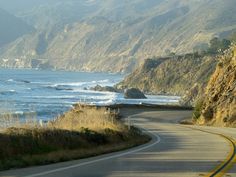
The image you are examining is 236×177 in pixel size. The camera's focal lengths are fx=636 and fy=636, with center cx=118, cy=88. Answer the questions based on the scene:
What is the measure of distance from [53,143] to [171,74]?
458 ft

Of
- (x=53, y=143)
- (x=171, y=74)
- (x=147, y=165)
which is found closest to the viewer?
(x=147, y=165)

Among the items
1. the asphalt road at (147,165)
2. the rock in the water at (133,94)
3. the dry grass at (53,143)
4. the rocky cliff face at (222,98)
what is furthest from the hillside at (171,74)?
the asphalt road at (147,165)

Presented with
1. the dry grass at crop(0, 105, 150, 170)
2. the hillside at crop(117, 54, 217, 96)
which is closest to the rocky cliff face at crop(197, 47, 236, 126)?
the dry grass at crop(0, 105, 150, 170)

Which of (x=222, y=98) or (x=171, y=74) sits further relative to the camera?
(x=171, y=74)

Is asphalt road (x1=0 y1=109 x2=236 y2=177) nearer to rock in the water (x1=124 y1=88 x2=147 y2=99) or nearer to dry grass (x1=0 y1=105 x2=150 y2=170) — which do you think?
dry grass (x1=0 y1=105 x2=150 y2=170)

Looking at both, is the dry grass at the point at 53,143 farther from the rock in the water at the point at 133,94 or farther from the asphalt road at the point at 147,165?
the rock in the water at the point at 133,94

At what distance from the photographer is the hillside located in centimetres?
→ 14675

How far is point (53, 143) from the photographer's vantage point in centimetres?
1800

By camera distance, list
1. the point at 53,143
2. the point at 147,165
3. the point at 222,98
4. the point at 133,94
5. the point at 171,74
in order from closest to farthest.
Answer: the point at 147,165 < the point at 53,143 < the point at 222,98 < the point at 133,94 < the point at 171,74

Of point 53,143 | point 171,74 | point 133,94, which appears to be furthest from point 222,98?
point 171,74

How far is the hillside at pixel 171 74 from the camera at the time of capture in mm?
146750

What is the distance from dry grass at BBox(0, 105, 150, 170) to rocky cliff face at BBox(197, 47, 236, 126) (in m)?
20.9

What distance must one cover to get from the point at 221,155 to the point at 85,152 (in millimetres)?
4130

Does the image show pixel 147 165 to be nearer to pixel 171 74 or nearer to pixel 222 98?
pixel 222 98
